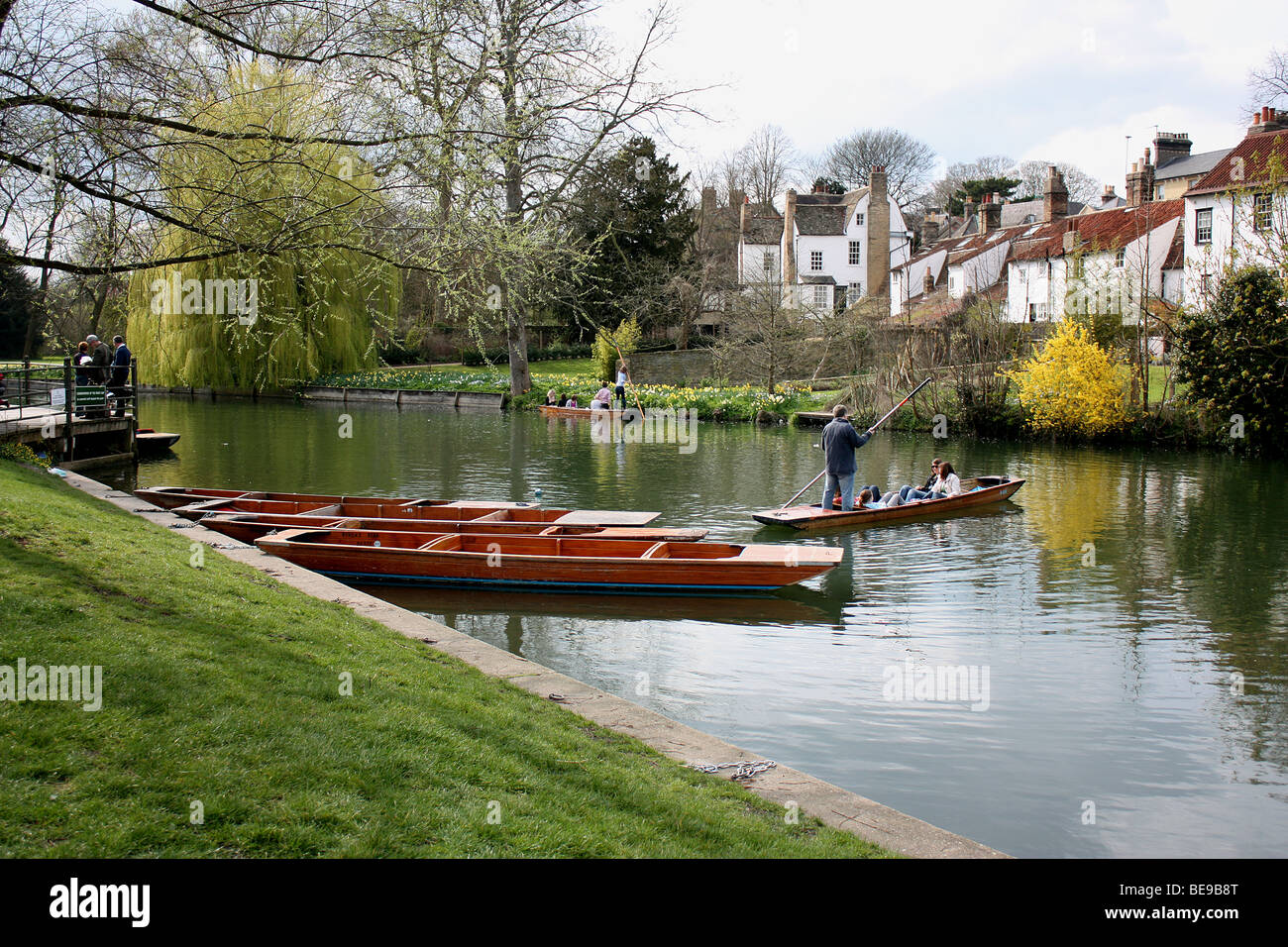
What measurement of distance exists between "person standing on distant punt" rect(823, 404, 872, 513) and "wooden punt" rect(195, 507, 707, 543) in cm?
294

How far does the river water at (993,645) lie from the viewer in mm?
6156

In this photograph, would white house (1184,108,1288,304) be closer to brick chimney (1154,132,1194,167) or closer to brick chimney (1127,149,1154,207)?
brick chimney (1127,149,1154,207)

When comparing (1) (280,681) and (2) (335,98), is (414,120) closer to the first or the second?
(2) (335,98)

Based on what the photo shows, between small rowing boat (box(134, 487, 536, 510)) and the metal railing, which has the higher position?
the metal railing

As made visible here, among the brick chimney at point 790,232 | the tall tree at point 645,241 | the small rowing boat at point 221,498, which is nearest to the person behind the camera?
the small rowing boat at point 221,498

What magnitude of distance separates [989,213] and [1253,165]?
25.7m

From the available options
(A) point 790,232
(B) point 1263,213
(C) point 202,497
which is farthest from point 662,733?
(A) point 790,232

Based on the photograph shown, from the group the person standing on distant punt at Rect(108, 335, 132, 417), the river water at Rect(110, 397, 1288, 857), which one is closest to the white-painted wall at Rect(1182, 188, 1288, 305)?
the river water at Rect(110, 397, 1288, 857)

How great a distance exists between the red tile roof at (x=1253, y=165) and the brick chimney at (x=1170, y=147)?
64.6ft

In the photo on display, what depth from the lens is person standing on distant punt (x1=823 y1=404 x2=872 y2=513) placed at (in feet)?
46.3

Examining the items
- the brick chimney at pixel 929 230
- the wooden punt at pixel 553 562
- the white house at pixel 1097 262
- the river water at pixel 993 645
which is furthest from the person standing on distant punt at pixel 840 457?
the brick chimney at pixel 929 230

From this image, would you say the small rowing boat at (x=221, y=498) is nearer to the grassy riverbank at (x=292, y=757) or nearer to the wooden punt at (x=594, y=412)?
the grassy riverbank at (x=292, y=757)

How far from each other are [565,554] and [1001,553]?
5968mm
